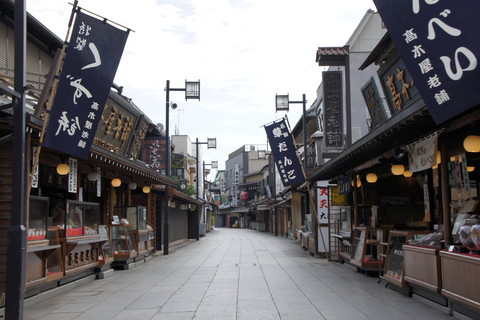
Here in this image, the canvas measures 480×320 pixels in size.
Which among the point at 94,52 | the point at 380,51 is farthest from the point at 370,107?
the point at 94,52

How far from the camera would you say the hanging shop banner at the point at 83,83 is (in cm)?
877

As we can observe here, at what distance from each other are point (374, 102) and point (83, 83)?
937 cm

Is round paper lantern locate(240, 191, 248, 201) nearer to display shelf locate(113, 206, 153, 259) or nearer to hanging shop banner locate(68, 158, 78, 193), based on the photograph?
display shelf locate(113, 206, 153, 259)

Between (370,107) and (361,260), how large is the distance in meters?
4.85

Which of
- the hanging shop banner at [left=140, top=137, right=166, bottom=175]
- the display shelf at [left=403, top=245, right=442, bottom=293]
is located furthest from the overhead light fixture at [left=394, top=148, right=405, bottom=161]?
the hanging shop banner at [left=140, top=137, right=166, bottom=175]

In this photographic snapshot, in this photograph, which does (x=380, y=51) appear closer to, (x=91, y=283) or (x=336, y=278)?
(x=336, y=278)

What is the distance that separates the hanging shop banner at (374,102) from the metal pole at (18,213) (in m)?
10.2

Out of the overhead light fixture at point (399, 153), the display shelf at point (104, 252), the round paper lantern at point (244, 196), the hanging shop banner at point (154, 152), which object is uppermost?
the hanging shop banner at point (154, 152)

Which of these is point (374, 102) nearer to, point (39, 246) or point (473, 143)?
point (473, 143)

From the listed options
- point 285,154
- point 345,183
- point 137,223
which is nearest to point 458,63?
point 345,183

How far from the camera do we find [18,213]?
740 cm

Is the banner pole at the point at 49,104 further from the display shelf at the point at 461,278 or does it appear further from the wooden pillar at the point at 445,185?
the display shelf at the point at 461,278

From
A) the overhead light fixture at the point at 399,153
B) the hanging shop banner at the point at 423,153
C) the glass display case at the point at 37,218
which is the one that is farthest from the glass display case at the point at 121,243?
the hanging shop banner at the point at 423,153

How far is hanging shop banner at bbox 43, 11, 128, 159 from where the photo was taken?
8.77m
